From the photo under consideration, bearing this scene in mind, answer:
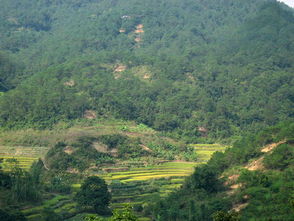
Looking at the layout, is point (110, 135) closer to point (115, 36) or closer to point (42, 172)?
point (42, 172)

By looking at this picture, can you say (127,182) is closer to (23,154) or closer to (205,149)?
(23,154)

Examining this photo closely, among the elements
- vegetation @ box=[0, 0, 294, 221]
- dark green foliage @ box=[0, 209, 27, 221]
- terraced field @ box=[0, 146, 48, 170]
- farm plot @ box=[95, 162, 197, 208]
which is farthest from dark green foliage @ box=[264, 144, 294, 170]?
terraced field @ box=[0, 146, 48, 170]

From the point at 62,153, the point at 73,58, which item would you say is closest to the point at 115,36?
the point at 73,58

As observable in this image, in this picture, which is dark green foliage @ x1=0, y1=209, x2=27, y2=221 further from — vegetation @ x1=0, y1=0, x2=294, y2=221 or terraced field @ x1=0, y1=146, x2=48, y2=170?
terraced field @ x1=0, y1=146, x2=48, y2=170

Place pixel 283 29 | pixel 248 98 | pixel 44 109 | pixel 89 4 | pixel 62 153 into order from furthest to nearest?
pixel 89 4, pixel 283 29, pixel 248 98, pixel 44 109, pixel 62 153

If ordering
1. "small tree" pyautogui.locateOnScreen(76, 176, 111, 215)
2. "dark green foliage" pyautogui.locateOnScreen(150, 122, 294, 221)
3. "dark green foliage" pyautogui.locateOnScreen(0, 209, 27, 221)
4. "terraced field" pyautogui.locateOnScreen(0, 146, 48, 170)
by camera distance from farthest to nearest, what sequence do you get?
"terraced field" pyautogui.locateOnScreen(0, 146, 48, 170)
"small tree" pyautogui.locateOnScreen(76, 176, 111, 215)
"dark green foliage" pyautogui.locateOnScreen(150, 122, 294, 221)
"dark green foliage" pyautogui.locateOnScreen(0, 209, 27, 221)
